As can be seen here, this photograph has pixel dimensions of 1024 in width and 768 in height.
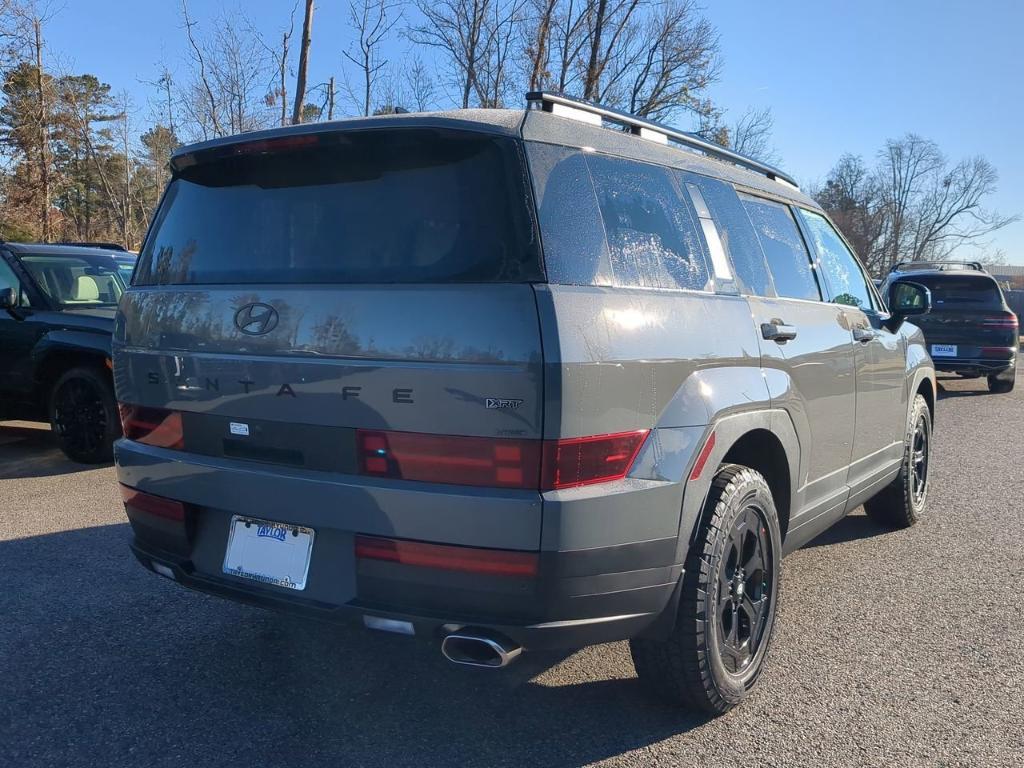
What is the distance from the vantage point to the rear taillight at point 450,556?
2.25 meters

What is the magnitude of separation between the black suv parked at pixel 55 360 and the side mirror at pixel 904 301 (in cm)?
563

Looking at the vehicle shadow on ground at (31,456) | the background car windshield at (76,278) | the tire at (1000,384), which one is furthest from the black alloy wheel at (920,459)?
the tire at (1000,384)

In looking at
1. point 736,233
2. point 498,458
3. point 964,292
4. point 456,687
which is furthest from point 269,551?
point 964,292

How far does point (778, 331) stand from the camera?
10.6 feet

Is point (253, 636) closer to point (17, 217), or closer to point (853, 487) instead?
point (853, 487)

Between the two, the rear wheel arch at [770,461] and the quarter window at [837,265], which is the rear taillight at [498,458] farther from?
the quarter window at [837,265]

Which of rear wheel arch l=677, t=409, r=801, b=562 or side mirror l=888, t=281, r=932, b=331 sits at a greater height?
side mirror l=888, t=281, r=932, b=331

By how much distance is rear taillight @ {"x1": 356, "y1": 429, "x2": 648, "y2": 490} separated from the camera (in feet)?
7.28

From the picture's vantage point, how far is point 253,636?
139 inches

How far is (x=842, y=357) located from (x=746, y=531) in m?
1.30

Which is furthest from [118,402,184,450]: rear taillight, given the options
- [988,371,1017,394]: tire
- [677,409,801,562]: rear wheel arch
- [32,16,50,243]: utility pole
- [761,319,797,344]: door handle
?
[32,16,50,243]: utility pole

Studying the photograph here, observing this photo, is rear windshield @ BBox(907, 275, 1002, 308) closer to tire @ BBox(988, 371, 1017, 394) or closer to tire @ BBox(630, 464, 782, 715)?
tire @ BBox(988, 371, 1017, 394)

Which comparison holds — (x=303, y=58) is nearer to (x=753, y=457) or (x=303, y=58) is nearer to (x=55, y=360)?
(x=55, y=360)

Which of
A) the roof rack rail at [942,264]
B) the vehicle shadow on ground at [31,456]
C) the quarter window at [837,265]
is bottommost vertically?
the vehicle shadow on ground at [31,456]
